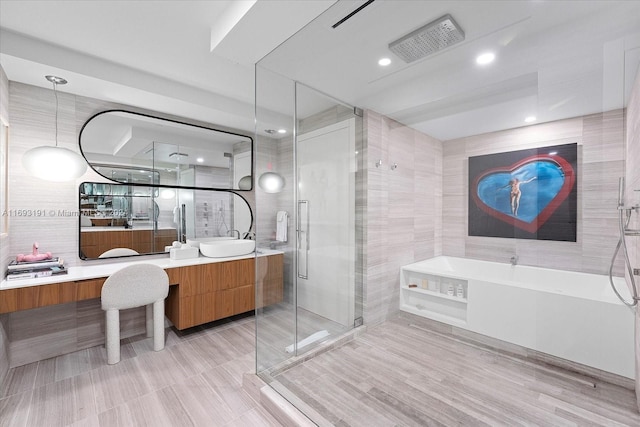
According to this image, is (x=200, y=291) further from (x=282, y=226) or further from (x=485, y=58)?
(x=485, y=58)

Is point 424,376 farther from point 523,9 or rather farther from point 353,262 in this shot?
point 523,9

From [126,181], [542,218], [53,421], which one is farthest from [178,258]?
[542,218]

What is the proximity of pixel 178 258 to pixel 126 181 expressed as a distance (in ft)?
3.08

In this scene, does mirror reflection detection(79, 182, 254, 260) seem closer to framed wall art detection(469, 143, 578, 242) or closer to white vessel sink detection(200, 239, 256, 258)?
white vessel sink detection(200, 239, 256, 258)

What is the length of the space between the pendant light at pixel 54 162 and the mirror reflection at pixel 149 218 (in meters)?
0.18

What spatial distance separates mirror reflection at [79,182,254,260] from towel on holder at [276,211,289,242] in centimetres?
155

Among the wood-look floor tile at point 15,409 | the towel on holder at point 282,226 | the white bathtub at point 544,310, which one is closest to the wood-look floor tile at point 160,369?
the wood-look floor tile at point 15,409

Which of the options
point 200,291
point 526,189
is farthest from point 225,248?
point 526,189

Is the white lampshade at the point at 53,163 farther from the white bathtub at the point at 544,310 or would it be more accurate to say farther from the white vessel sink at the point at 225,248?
the white bathtub at the point at 544,310

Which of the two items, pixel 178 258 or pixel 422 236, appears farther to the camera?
pixel 178 258

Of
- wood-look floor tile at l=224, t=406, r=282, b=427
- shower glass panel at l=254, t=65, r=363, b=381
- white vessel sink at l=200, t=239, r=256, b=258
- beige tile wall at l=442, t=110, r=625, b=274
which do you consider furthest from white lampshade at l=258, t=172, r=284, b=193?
wood-look floor tile at l=224, t=406, r=282, b=427

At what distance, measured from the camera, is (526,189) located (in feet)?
4.88

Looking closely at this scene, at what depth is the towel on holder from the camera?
2250mm

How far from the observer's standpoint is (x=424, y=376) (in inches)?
75.4
